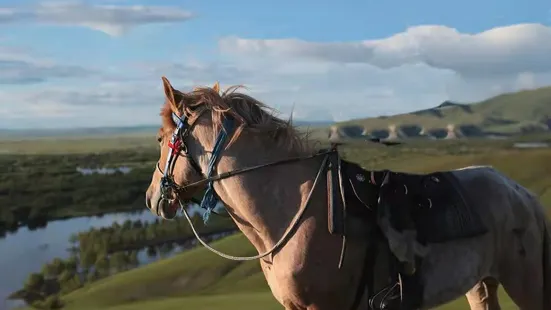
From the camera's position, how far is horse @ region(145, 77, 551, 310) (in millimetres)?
4855

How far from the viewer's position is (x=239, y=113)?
5.10 metres

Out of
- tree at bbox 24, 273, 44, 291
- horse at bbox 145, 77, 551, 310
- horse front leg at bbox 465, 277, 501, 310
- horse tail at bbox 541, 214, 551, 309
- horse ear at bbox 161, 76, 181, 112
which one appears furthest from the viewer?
tree at bbox 24, 273, 44, 291

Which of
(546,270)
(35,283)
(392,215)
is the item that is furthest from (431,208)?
(35,283)

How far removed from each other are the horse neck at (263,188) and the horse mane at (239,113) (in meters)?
0.09

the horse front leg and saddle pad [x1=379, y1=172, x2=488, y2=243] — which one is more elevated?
saddle pad [x1=379, y1=172, x2=488, y2=243]

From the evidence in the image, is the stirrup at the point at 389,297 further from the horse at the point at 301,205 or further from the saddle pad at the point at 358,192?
the saddle pad at the point at 358,192

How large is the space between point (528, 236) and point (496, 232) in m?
0.34

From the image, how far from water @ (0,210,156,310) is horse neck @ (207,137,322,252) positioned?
29575 millimetres

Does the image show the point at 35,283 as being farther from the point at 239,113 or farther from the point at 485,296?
the point at 239,113

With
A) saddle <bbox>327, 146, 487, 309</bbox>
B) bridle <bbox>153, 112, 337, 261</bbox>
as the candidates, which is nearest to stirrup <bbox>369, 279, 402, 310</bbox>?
saddle <bbox>327, 146, 487, 309</bbox>

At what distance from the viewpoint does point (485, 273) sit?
5.58 m

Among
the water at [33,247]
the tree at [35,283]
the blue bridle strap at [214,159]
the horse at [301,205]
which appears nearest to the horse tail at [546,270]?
the horse at [301,205]

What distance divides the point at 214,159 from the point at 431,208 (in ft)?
6.01

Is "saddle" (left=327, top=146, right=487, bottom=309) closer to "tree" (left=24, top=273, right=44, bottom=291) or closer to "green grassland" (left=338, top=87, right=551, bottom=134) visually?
"tree" (left=24, top=273, right=44, bottom=291)
